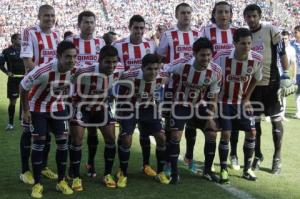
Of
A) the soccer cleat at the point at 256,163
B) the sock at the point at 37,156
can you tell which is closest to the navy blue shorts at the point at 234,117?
→ the soccer cleat at the point at 256,163

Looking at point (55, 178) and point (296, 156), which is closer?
point (55, 178)

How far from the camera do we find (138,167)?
6758mm

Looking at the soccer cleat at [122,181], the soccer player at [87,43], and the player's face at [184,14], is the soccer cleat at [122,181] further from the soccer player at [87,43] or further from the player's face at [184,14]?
the player's face at [184,14]

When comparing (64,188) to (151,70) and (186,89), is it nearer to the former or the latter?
(151,70)

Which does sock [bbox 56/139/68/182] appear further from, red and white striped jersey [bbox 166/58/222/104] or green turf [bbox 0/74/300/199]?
red and white striped jersey [bbox 166/58/222/104]

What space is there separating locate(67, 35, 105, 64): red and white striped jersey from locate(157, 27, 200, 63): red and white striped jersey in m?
0.93

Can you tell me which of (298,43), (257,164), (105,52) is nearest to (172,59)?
(105,52)

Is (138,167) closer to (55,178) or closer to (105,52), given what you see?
(55,178)

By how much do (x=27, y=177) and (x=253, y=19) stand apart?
11.4 feet

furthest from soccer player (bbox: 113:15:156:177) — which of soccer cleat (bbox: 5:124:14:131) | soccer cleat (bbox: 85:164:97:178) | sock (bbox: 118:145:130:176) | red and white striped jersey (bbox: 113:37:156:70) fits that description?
soccer cleat (bbox: 5:124:14:131)

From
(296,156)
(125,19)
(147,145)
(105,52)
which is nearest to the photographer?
(105,52)

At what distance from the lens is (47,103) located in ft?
17.7

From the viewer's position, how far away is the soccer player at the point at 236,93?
5.95m

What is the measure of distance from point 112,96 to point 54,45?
3.22 feet
